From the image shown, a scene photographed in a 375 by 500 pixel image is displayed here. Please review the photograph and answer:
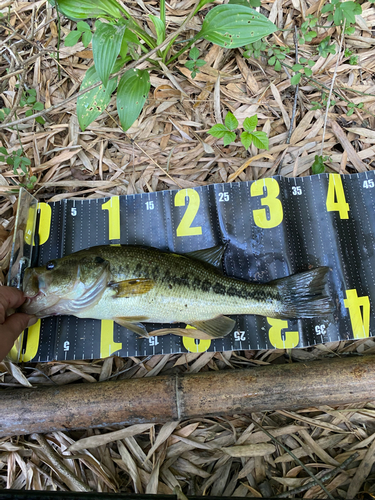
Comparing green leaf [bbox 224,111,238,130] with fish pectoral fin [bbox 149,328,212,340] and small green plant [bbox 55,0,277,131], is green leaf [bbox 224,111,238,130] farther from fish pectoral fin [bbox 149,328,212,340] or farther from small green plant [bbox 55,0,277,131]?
fish pectoral fin [bbox 149,328,212,340]

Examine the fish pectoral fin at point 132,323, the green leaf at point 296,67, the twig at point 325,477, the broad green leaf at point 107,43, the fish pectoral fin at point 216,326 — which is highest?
the green leaf at point 296,67

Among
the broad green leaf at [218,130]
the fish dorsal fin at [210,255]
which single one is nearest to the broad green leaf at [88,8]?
the broad green leaf at [218,130]

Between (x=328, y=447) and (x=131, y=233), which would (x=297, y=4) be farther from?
(x=328, y=447)

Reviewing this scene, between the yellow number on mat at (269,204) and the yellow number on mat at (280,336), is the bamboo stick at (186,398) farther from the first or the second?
the yellow number on mat at (269,204)

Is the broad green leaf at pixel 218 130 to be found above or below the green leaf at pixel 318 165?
above

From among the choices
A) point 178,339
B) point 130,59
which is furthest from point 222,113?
point 178,339

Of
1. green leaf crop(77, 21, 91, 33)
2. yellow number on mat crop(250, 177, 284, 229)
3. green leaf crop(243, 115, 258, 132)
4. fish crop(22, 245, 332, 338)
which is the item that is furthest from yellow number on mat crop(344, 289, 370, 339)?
green leaf crop(77, 21, 91, 33)
